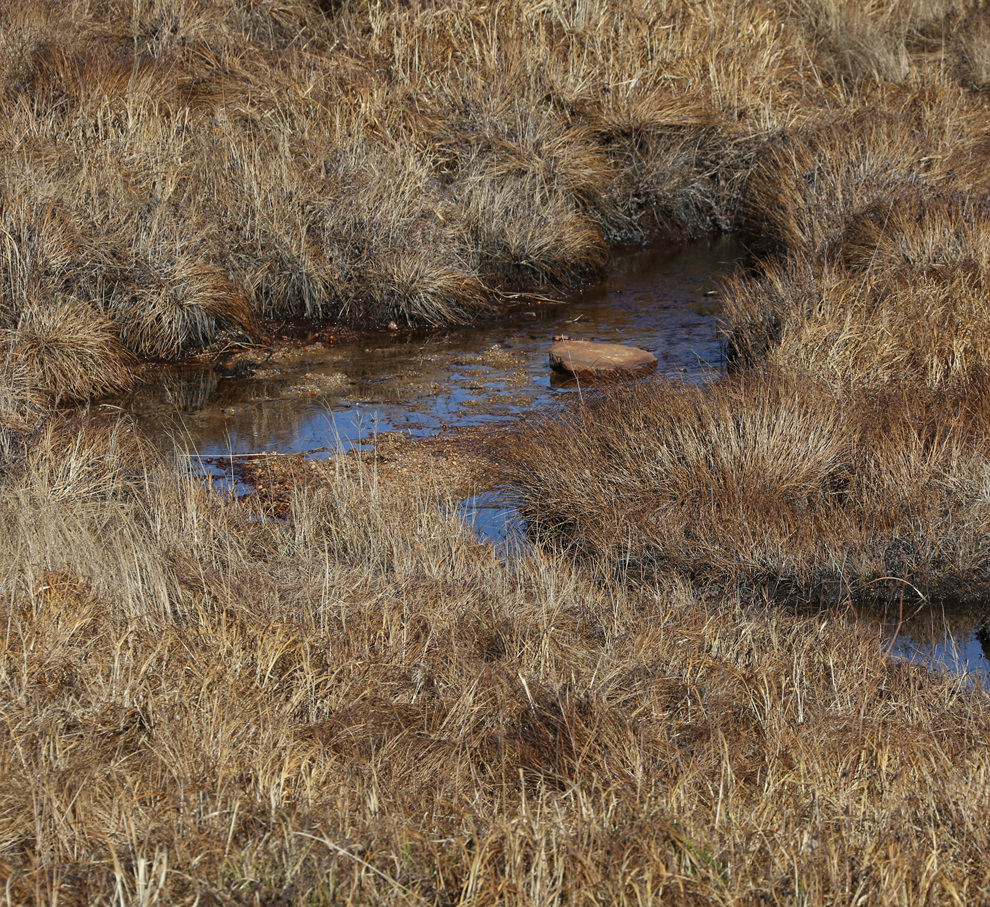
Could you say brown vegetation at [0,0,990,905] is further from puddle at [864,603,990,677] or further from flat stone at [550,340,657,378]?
flat stone at [550,340,657,378]

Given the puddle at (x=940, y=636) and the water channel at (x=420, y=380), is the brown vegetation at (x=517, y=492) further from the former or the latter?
the water channel at (x=420, y=380)

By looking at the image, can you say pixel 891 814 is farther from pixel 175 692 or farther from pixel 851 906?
pixel 175 692

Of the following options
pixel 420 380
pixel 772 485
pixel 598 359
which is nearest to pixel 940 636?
pixel 772 485

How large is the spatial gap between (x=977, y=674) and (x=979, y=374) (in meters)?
2.56

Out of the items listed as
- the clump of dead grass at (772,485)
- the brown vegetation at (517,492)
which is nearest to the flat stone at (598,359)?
the brown vegetation at (517,492)

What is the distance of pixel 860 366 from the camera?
20.0 ft

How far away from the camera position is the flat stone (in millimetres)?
7246

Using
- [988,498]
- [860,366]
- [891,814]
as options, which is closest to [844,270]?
[860,366]

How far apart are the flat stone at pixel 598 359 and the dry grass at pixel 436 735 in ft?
9.74

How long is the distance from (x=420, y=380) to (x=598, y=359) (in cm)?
117

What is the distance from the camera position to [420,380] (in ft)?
24.6

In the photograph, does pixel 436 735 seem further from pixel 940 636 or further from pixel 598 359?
pixel 598 359

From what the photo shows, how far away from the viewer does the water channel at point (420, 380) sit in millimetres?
6516

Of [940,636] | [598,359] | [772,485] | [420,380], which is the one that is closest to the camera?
[940,636]
